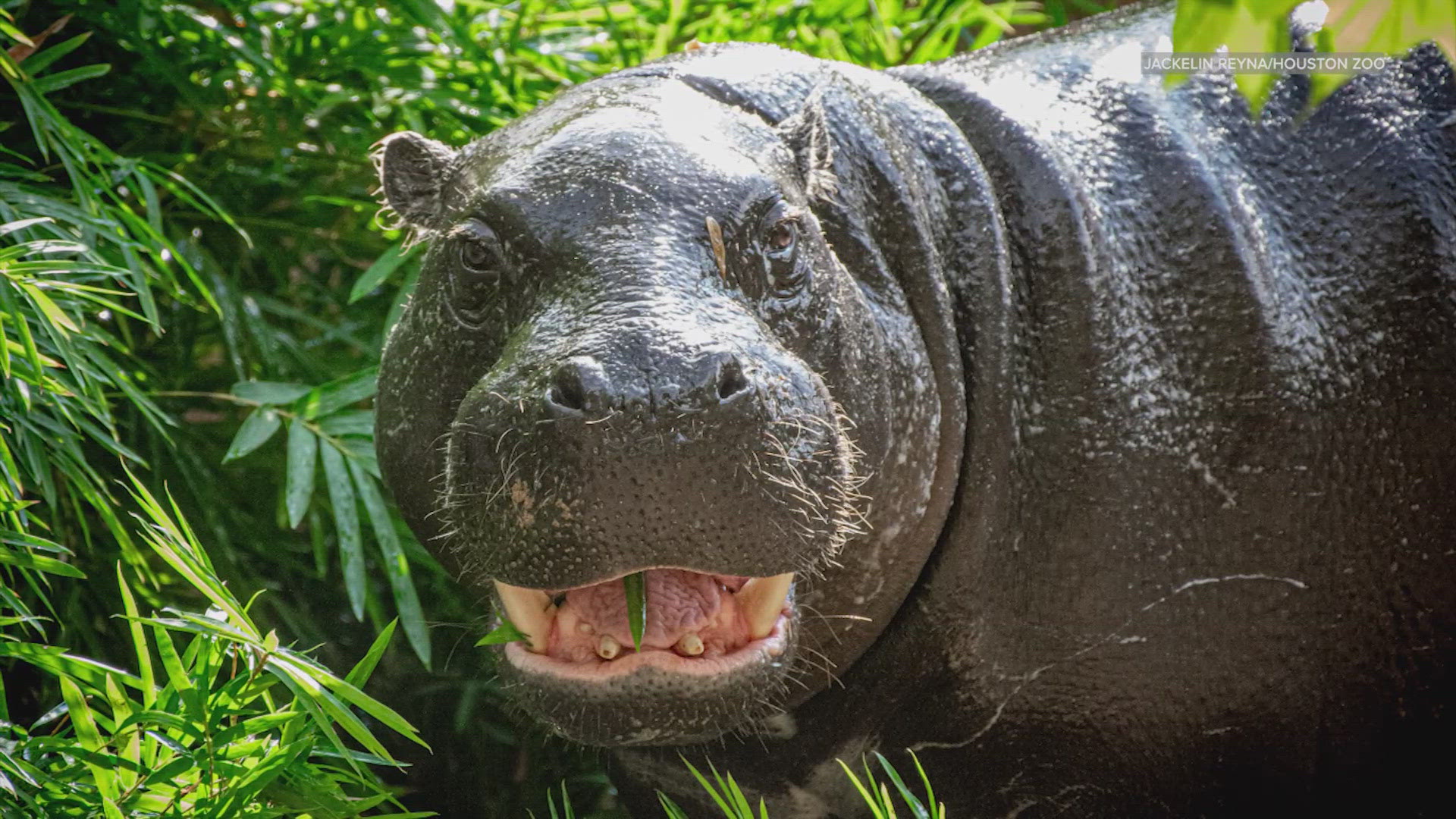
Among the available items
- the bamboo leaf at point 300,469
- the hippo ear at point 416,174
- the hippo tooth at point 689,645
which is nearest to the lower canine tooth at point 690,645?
the hippo tooth at point 689,645

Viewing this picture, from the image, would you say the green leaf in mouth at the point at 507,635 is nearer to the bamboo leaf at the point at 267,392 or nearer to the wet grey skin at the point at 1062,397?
the wet grey skin at the point at 1062,397

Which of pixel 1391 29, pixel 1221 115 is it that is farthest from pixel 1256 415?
pixel 1391 29

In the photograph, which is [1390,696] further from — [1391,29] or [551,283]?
[1391,29]

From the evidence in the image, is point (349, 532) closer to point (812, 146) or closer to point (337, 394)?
point (337, 394)

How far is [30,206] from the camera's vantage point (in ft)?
8.05

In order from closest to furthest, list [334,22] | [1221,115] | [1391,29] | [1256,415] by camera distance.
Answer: [1391,29] < [1256,415] < [1221,115] < [334,22]

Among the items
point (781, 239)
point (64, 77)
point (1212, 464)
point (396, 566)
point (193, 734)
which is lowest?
point (396, 566)

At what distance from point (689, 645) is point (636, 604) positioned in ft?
0.28

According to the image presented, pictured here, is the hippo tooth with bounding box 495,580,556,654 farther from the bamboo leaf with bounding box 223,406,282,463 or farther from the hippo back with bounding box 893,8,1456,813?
the bamboo leaf with bounding box 223,406,282,463

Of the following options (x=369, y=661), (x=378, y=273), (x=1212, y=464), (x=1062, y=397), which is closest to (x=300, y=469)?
(x=378, y=273)

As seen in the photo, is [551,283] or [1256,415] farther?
[1256,415]

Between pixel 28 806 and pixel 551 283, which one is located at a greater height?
pixel 551 283

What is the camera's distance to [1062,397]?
1.82 meters

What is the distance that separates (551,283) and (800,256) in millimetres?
283
